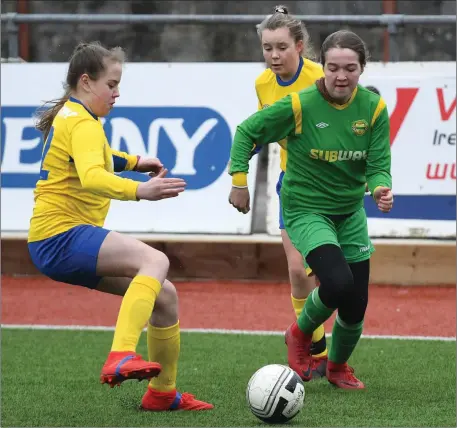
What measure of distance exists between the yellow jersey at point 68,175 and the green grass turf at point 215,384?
94 centimetres

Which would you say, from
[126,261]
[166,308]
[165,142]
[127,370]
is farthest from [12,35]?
[127,370]

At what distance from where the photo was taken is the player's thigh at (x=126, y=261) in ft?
16.6

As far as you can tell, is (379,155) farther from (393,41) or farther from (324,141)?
(393,41)

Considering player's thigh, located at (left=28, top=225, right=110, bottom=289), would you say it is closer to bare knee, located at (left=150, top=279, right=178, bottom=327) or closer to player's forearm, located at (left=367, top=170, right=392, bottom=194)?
bare knee, located at (left=150, top=279, right=178, bottom=327)

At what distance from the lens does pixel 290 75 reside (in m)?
6.51

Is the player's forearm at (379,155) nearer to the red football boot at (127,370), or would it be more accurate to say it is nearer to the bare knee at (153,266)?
the bare knee at (153,266)

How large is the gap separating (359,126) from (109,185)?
1.49 meters

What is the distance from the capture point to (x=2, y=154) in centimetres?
1070

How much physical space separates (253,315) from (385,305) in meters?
1.15

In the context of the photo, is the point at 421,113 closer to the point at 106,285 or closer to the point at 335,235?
the point at 335,235

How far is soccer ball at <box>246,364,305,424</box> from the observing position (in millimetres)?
5105

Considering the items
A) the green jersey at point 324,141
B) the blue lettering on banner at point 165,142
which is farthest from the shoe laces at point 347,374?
the blue lettering on banner at point 165,142

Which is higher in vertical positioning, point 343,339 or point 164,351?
point 164,351

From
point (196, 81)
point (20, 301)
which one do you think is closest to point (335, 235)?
point (20, 301)
